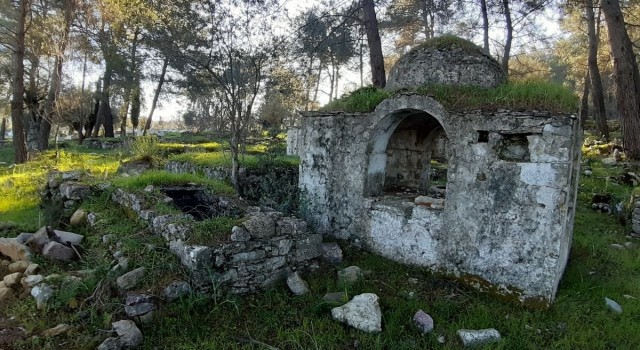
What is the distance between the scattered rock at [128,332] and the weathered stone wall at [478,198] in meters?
3.51

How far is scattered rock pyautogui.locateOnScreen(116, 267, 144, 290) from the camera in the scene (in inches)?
158

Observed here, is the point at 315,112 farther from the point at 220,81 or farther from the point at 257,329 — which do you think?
the point at 257,329

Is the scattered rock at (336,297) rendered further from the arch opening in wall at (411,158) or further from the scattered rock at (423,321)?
the arch opening in wall at (411,158)

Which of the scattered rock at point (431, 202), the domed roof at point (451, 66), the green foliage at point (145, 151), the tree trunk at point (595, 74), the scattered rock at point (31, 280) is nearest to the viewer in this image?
the scattered rock at point (31, 280)

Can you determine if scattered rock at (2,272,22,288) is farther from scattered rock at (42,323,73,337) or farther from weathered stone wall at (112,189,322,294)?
weathered stone wall at (112,189,322,294)

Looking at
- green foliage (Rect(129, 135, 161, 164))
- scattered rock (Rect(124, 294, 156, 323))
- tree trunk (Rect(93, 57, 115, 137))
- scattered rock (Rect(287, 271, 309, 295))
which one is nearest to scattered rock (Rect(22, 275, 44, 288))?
scattered rock (Rect(124, 294, 156, 323))

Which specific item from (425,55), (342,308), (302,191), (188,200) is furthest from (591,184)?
(188,200)

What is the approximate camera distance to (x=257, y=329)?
3936mm

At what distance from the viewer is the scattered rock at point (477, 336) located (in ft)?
12.3

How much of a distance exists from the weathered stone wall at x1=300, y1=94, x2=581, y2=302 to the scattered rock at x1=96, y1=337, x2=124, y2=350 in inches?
144

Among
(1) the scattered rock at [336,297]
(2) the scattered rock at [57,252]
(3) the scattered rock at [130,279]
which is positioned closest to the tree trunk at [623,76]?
(1) the scattered rock at [336,297]

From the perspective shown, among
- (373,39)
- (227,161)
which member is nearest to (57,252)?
(227,161)

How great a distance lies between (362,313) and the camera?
3.99m

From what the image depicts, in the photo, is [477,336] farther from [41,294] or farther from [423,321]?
[41,294]
